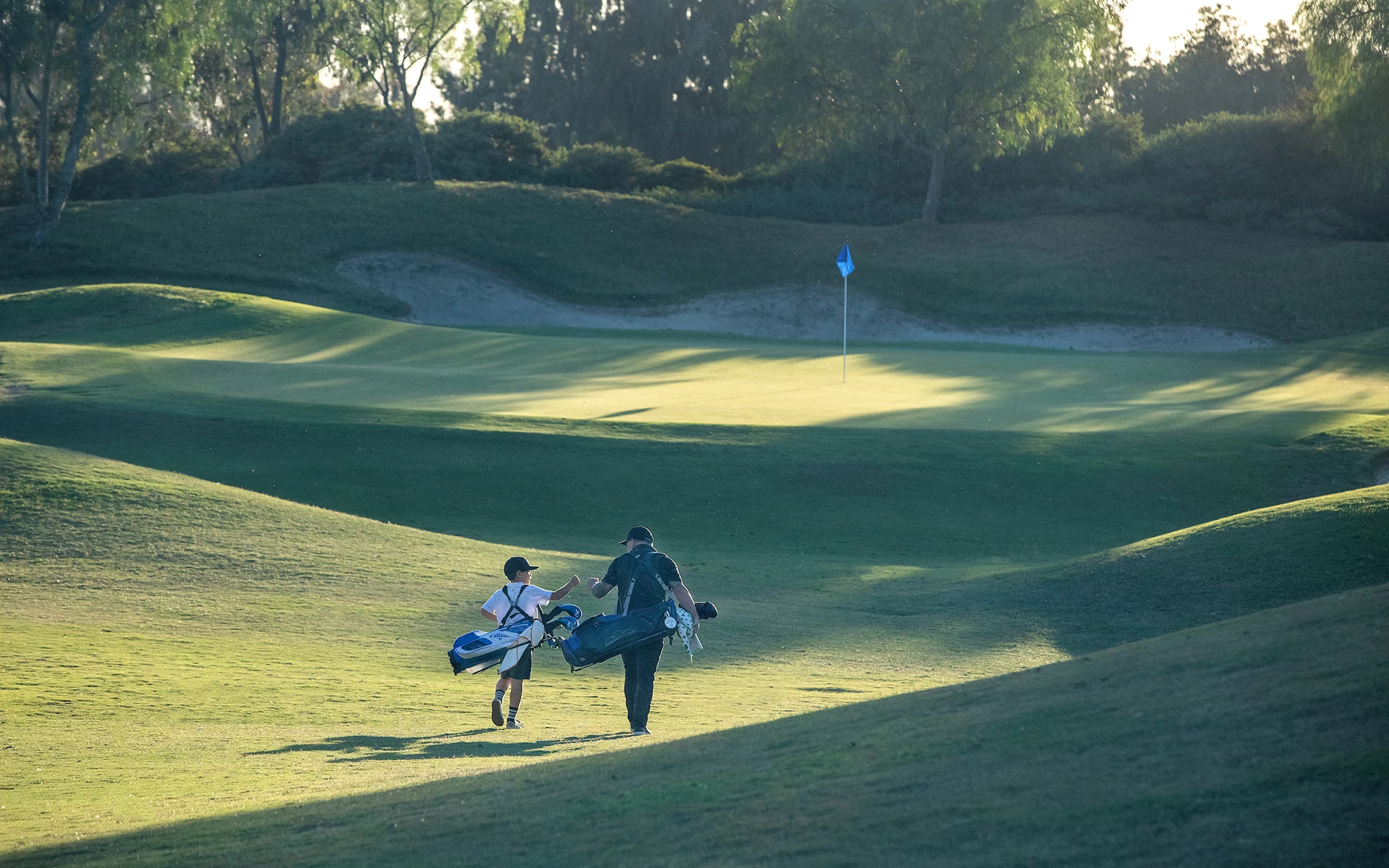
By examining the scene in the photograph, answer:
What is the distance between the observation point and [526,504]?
2039 centimetres

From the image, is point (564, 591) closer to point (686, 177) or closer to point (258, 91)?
point (686, 177)

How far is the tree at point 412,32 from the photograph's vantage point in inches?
2338

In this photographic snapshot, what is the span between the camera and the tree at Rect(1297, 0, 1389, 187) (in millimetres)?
51625

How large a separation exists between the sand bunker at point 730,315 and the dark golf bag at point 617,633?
133 ft

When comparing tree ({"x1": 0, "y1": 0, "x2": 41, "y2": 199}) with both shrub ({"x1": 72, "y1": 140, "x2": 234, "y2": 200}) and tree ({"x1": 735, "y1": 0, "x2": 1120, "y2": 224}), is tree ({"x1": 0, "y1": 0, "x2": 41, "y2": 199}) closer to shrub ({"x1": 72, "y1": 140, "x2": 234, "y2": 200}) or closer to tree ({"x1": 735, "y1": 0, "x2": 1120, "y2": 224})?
shrub ({"x1": 72, "y1": 140, "x2": 234, "y2": 200})

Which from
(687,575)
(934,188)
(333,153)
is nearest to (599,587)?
(687,575)

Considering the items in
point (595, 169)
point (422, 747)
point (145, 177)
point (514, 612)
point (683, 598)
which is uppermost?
point (595, 169)

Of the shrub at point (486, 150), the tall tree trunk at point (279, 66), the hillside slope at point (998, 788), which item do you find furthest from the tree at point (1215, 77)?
the hillside slope at point (998, 788)

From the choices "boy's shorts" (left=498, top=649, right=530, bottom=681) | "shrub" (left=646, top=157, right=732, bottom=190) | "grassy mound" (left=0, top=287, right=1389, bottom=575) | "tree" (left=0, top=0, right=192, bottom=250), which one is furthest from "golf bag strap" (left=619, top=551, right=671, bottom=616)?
"shrub" (left=646, top=157, right=732, bottom=190)

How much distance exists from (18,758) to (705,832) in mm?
6089

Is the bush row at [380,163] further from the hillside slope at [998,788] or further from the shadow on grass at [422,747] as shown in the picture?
the hillside slope at [998,788]

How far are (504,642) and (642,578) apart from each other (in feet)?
4.37

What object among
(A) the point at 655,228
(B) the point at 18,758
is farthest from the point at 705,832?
(A) the point at 655,228

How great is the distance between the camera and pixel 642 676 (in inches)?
411
